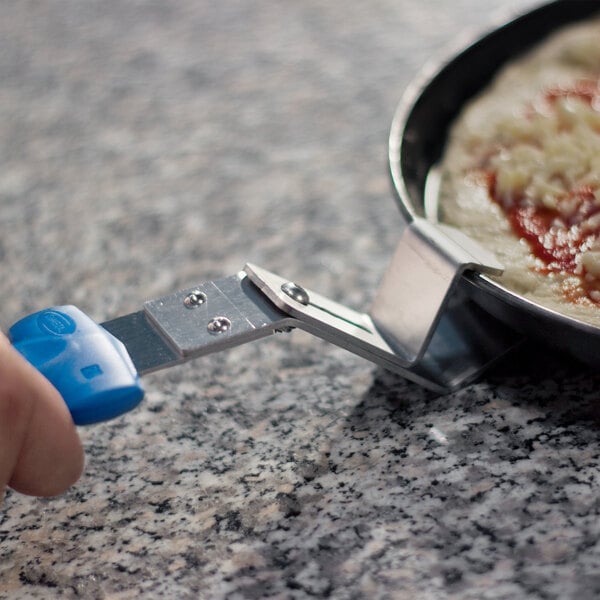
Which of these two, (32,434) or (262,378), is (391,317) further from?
(32,434)

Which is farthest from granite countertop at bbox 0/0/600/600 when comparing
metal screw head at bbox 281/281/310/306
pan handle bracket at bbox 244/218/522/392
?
metal screw head at bbox 281/281/310/306

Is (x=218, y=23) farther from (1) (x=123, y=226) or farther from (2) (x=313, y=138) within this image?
(1) (x=123, y=226)

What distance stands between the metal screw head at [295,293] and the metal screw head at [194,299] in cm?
6

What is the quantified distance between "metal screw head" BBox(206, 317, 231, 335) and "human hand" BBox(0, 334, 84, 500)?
4.8 inches

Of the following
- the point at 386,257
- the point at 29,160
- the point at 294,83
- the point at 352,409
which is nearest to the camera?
the point at 352,409

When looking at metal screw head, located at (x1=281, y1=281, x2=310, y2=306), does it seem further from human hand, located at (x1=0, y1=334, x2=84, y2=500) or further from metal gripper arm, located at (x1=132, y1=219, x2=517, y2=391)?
human hand, located at (x1=0, y1=334, x2=84, y2=500)

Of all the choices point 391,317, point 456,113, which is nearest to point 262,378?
point 391,317

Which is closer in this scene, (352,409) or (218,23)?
(352,409)

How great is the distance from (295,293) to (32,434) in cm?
22

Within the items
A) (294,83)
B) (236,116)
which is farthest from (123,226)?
(294,83)

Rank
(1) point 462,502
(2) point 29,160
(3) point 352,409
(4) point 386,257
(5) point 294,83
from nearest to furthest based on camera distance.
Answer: (1) point 462,502
(3) point 352,409
(4) point 386,257
(2) point 29,160
(5) point 294,83

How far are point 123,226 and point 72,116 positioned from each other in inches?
11.7

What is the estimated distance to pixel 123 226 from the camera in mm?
1088

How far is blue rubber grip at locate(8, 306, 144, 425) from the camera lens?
0.58 m
